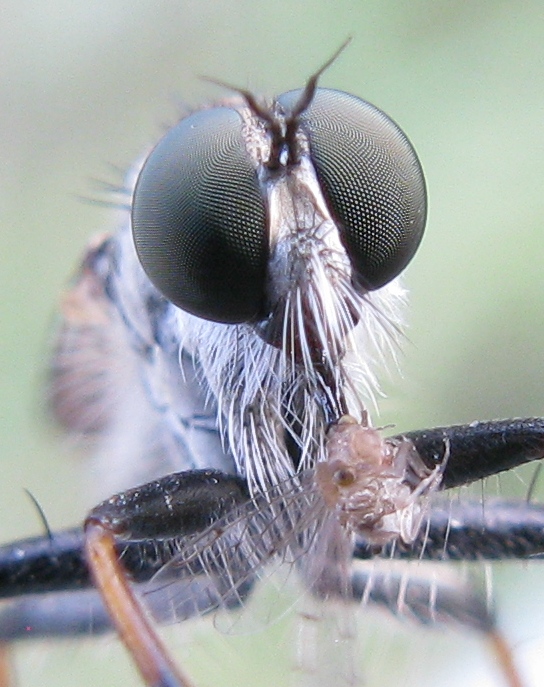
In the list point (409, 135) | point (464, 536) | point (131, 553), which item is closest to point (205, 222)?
point (131, 553)

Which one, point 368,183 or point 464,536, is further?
point 464,536

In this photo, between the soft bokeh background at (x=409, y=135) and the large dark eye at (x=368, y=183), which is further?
the soft bokeh background at (x=409, y=135)

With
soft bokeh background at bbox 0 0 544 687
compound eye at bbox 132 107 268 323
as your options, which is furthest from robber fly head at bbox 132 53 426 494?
soft bokeh background at bbox 0 0 544 687

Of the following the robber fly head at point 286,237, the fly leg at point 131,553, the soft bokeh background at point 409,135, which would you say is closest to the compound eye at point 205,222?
the robber fly head at point 286,237

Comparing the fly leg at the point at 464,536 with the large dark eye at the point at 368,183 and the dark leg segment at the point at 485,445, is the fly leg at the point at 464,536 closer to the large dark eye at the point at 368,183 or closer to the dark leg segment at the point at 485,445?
the dark leg segment at the point at 485,445

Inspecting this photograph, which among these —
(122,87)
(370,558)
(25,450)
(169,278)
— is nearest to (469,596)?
(370,558)

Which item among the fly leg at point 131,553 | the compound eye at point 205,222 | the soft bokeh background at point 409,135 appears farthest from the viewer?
the soft bokeh background at point 409,135

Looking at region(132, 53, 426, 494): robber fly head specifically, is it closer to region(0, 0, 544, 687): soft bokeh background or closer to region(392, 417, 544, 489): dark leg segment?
region(392, 417, 544, 489): dark leg segment

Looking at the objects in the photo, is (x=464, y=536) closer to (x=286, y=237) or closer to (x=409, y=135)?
(x=286, y=237)
